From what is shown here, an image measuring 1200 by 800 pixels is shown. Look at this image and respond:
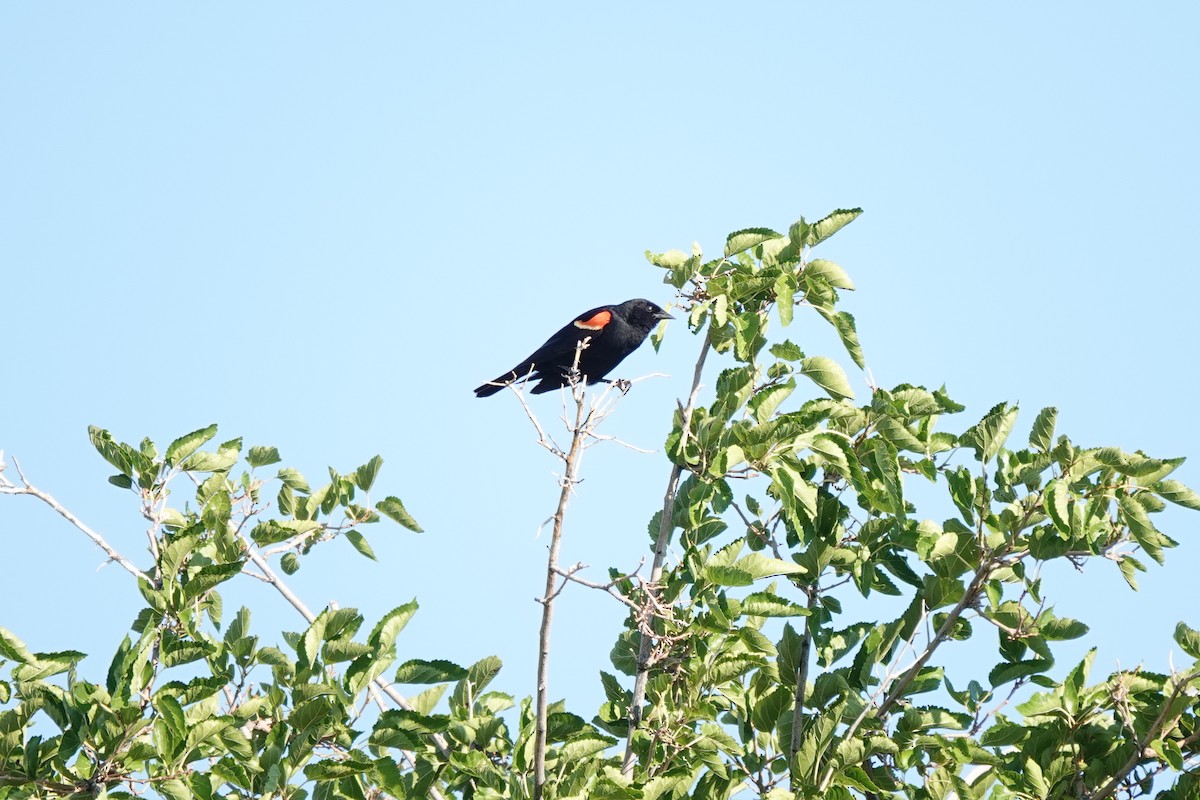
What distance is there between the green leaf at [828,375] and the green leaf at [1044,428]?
625 mm

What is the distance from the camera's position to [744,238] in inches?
184

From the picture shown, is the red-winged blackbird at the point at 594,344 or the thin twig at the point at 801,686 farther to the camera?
the red-winged blackbird at the point at 594,344

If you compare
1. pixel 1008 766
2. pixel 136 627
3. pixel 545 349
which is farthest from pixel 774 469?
pixel 545 349

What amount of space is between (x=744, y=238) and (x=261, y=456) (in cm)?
203

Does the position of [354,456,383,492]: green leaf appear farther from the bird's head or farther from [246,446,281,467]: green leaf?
the bird's head

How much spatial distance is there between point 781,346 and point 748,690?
1.29 m

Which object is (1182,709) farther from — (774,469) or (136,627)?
(136,627)

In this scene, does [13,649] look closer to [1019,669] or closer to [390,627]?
[390,627]

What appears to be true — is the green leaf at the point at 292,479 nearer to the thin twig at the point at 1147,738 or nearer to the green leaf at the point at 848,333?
the green leaf at the point at 848,333

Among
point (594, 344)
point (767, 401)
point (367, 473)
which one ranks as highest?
point (594, 344)

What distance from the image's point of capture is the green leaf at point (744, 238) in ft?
15.3

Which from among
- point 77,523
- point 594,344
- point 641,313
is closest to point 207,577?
point 77,523

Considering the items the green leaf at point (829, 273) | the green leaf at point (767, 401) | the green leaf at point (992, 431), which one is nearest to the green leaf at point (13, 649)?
the green leaf at point (767, 401)

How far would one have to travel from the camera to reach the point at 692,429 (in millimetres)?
4324
